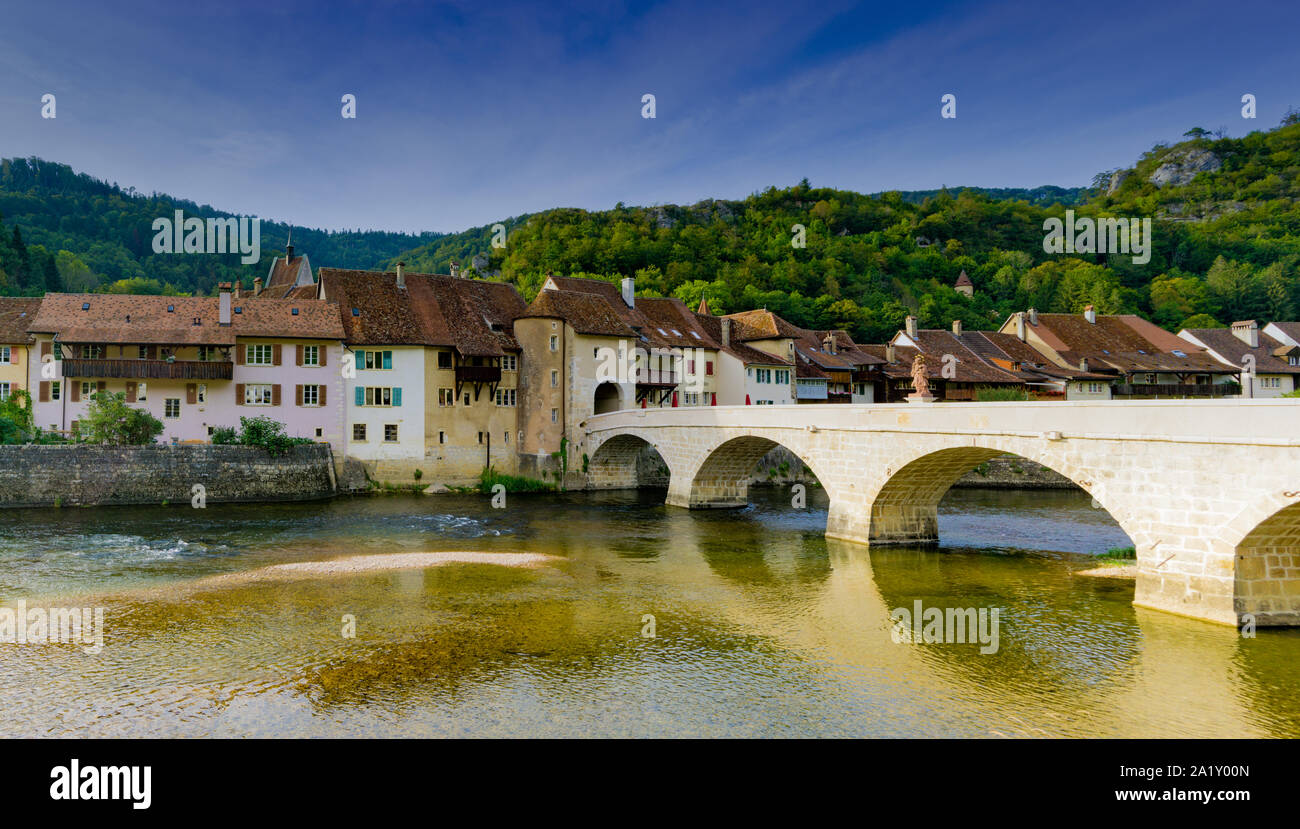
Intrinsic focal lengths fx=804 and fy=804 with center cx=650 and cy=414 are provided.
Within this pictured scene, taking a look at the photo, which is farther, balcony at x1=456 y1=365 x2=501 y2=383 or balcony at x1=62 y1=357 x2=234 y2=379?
balcony at x1=456 y1=365 x2=501 y2=383

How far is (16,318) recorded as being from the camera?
41594 millimetres

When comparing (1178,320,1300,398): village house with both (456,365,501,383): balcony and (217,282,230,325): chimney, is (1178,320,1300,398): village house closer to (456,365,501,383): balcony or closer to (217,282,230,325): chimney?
(456,365,501,383): balcony

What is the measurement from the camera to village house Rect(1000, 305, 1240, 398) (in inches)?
2205

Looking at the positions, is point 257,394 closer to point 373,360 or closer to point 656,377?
point 373,360

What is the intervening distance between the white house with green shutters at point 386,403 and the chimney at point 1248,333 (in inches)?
2300

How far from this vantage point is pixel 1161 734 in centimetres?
1098

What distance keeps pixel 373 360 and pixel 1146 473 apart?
35344 millimetres

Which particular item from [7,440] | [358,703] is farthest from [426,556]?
[7,440]

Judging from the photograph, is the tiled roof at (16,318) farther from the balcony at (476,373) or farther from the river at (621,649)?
the balcony at (476,373)

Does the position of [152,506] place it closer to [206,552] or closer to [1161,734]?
[206,552]

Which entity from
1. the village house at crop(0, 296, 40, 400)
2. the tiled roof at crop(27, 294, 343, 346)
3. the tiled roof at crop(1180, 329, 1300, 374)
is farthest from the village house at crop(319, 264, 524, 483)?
the tiled roof at crop(1180, 329, 1300, 374)

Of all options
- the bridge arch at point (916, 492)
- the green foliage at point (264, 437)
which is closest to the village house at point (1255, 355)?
the bridge arch at point (916, 492)

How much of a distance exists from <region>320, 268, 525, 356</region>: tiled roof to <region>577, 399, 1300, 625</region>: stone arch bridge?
74.5 feet
